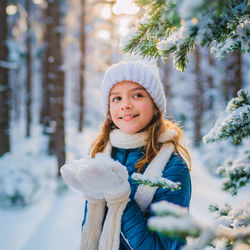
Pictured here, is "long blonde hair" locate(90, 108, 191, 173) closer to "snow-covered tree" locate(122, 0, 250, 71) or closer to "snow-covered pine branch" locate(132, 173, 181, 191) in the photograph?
"snow-covered pine branch" locate(132, 173, 181, 191)

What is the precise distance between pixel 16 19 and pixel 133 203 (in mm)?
20013

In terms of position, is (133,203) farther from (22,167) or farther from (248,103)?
(22,167)

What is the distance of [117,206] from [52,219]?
395 centimetres

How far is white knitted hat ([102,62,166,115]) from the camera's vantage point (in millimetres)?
1861

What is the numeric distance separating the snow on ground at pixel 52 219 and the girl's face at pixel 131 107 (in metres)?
1.84

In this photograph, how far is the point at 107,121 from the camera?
2.31 meters

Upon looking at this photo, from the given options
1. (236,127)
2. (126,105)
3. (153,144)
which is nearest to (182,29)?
(236,127)

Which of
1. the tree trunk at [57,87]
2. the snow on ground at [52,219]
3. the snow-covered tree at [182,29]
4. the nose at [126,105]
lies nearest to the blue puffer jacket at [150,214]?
the nose at [126,105]

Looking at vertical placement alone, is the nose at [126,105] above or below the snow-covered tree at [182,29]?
below

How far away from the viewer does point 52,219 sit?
15.0ft

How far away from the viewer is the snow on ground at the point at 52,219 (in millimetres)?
3715

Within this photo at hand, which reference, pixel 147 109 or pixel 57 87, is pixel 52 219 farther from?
pixel 57 87

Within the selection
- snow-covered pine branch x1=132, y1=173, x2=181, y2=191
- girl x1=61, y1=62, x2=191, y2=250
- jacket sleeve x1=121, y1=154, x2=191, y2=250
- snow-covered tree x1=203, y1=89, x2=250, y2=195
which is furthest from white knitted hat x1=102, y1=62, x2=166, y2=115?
snow-covered pine branch x1=132, y1=173, x2=181, y2=191

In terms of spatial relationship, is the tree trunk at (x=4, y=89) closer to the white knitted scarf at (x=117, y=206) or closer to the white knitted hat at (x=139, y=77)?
the white knitted hat at (x=139, y=77)
